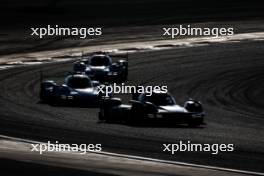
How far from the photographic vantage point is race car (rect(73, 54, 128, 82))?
46.3 m

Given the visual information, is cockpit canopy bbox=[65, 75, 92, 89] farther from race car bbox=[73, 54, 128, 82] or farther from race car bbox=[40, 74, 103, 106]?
race car bbox=[73, 54, 128, 82]

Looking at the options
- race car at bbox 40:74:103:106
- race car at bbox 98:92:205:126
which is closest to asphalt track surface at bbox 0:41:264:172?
race car at bbox 98:92:205:126

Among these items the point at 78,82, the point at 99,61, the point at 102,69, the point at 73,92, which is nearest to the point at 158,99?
the point at 73,92

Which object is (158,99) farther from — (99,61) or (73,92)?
(99,61)

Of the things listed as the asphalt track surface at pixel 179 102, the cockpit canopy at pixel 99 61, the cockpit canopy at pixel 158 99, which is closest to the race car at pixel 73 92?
the asphalt track surface at pixel 179 102

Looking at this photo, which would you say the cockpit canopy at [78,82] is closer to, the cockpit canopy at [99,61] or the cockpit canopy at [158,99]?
the cockpit canopy at [158,99]

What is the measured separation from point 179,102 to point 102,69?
728cm

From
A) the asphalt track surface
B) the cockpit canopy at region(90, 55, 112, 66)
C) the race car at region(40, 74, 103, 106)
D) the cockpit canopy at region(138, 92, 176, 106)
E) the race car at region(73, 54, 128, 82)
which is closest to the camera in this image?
the asphalt track surface

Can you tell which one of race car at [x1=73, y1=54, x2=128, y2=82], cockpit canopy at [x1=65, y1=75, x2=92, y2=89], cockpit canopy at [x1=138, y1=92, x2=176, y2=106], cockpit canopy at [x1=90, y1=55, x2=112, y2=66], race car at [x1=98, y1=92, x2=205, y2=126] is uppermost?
cockpit canopy at [x1=90, y1=55, x2=112, y2=66]

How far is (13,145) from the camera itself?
29.8m

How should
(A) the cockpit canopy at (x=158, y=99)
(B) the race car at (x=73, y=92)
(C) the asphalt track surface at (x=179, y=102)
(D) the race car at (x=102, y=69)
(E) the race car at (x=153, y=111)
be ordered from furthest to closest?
(D) the race car at (x=102, y=69)
(B) the race car at (x=73, y=92)
(A) the cockpit canopy at (x=158, y=99)
(E) the race car at (x=153, y=111)
(C) the asphalt track surface at (x=179, y=102)

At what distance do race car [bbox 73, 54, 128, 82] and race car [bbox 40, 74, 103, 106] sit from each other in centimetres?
580

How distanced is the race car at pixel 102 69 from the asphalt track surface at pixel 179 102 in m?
0.80

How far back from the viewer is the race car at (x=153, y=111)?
33250mm
